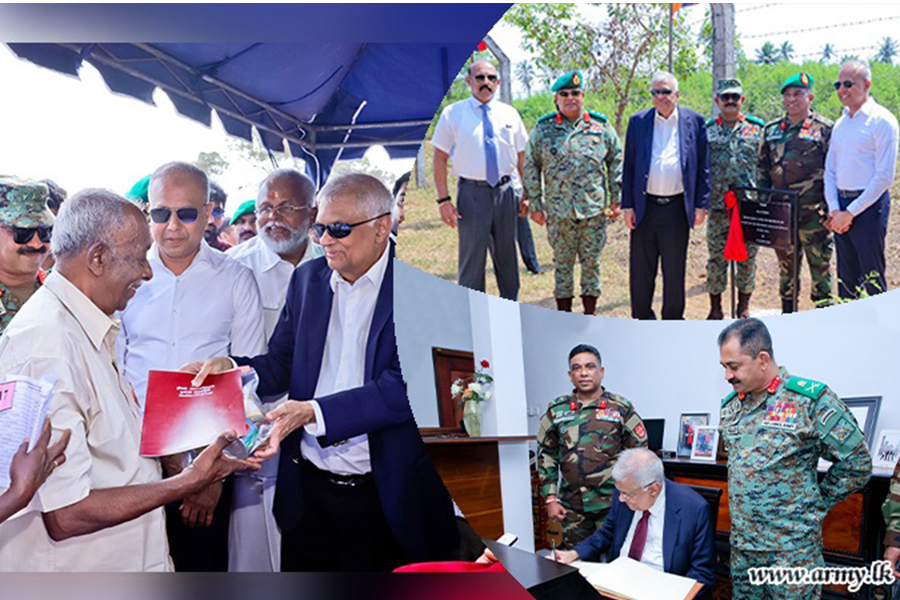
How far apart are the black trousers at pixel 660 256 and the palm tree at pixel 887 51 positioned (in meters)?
0.34

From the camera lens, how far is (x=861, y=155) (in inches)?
51.1

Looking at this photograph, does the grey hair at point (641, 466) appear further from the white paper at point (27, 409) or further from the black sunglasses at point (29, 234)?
the black sunglasses at point (29, 234)

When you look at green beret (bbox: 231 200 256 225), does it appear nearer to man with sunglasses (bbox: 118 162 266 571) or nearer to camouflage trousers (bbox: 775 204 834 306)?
man with sunglasses (bbox: 118 162 266 571)

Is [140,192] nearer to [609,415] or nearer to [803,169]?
[609,415]

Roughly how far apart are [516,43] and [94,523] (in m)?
1.40

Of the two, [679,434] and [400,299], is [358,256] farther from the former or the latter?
[679,434]

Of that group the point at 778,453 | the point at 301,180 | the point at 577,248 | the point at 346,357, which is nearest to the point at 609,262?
the point at 577,248

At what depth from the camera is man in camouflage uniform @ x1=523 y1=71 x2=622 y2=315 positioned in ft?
4.70

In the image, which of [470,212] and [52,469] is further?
[52,469]

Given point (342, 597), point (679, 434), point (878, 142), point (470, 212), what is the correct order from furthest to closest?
1. point (342, 597)
2. point (470, 212)
3. point (679, 434)
4. point (878, 142)

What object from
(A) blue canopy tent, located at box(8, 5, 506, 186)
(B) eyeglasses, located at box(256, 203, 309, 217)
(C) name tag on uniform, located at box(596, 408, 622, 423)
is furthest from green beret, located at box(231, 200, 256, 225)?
(C) name tag on uniform, located at box(596, 408, 622, 423)

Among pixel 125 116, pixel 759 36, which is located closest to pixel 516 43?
pixel 759 36

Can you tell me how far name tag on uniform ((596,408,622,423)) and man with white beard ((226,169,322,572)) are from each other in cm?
86

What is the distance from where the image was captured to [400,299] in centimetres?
165
